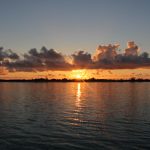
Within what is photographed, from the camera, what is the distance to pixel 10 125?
150 feet

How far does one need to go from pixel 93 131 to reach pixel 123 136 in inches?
195

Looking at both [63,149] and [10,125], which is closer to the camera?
[63,149]

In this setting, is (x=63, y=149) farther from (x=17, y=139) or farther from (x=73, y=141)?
(x=17, y=139)

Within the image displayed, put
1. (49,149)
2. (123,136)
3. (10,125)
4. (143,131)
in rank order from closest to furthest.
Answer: (49,149) → (123,136) → (143,131) → (10,125)

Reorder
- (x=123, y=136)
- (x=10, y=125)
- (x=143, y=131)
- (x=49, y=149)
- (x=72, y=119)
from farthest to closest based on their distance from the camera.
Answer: (x=72, y=119), (x=10, y=125), (x=143, y=131), (x=123, y=136), (x=49, y=149)

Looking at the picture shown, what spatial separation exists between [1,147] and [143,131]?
763 inches

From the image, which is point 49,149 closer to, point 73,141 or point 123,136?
point 73,141

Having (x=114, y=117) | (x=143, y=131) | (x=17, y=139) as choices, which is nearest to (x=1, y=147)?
(x=17, y=139)

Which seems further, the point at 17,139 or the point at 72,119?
the point at 72,119

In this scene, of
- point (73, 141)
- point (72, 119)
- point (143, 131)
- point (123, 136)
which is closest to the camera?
point (73, 141)

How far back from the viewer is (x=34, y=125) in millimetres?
45844

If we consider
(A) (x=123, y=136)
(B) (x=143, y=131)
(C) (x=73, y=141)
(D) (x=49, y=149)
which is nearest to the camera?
(D) (x=49, y=149)

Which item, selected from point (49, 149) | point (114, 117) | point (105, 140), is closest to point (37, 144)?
point (49, 149)

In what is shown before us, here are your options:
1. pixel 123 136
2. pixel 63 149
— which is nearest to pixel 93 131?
pixel 123 136
